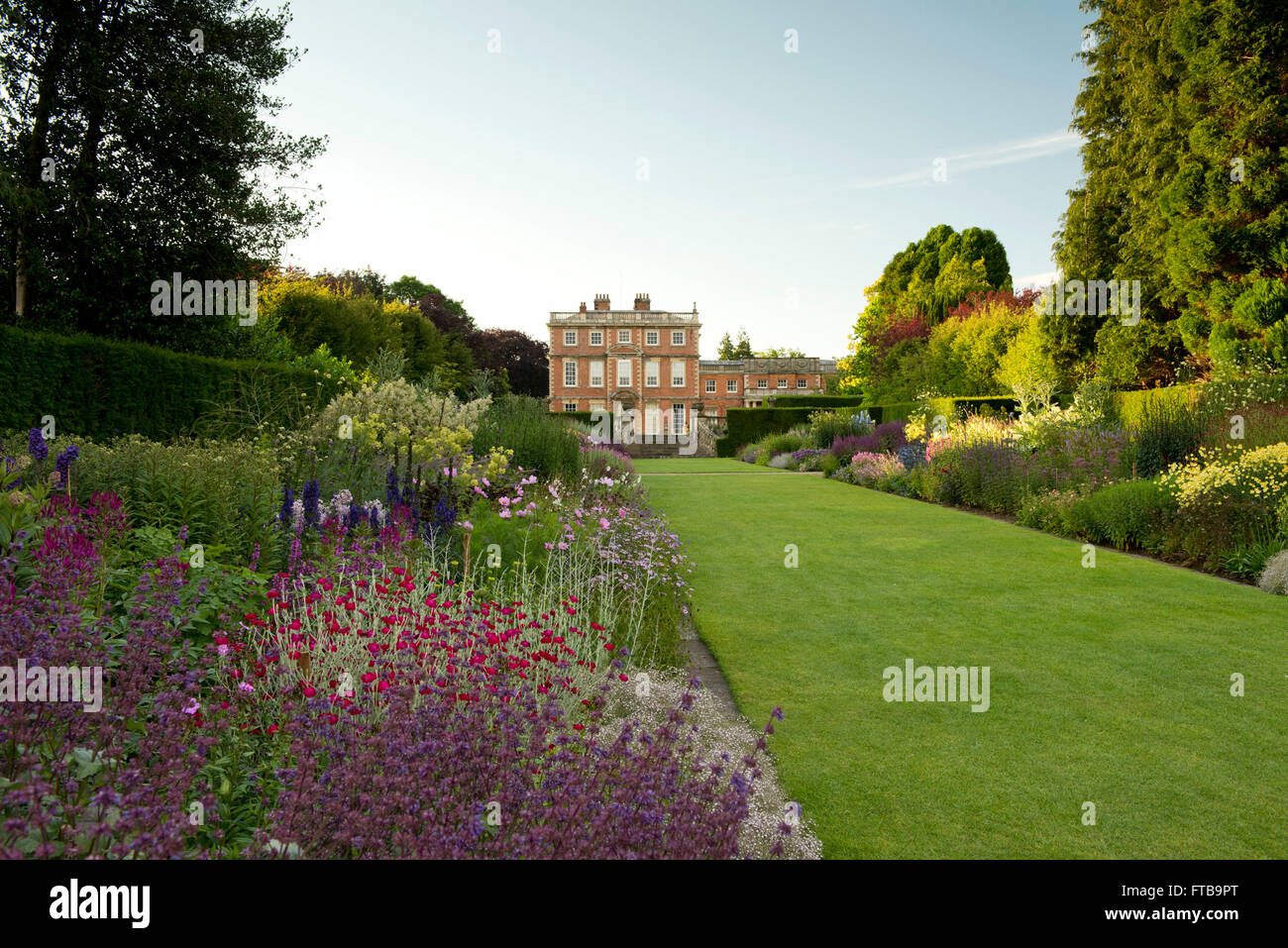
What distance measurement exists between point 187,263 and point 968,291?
31.6 metres

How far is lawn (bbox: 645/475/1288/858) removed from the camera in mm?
2826

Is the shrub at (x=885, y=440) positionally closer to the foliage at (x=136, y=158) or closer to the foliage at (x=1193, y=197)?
the foliage at (x=1193, y=197)

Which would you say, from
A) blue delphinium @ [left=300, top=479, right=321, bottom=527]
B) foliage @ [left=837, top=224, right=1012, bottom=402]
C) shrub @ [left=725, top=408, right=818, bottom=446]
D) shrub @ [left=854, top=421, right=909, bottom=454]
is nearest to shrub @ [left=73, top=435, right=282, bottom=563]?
blue delphinium @ [left=300, top=479, right=321, bottom=527]

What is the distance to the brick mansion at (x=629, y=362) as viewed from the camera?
53750 millimetres

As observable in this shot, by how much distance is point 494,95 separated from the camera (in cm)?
1074

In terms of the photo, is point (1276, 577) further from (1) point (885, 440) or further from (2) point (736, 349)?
(2) point (736, 349)

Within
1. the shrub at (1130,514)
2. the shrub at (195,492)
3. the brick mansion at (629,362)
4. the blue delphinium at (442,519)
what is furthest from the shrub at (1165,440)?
A: the brick mansion at (629,362)

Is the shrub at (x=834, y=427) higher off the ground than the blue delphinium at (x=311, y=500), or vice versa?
the shrub at (x=834, y=427)

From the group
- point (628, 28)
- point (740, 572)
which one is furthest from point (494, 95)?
point (740, 572)

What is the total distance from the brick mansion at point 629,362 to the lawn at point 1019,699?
45879mm

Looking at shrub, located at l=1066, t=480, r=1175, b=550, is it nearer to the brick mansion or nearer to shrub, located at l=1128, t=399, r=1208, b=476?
shrub, located at l=1128, t=399, r=1208, b=476

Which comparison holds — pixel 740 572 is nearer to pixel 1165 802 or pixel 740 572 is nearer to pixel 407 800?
pixel 1165 802

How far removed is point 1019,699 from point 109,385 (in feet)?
34.5

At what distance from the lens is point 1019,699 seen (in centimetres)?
413
